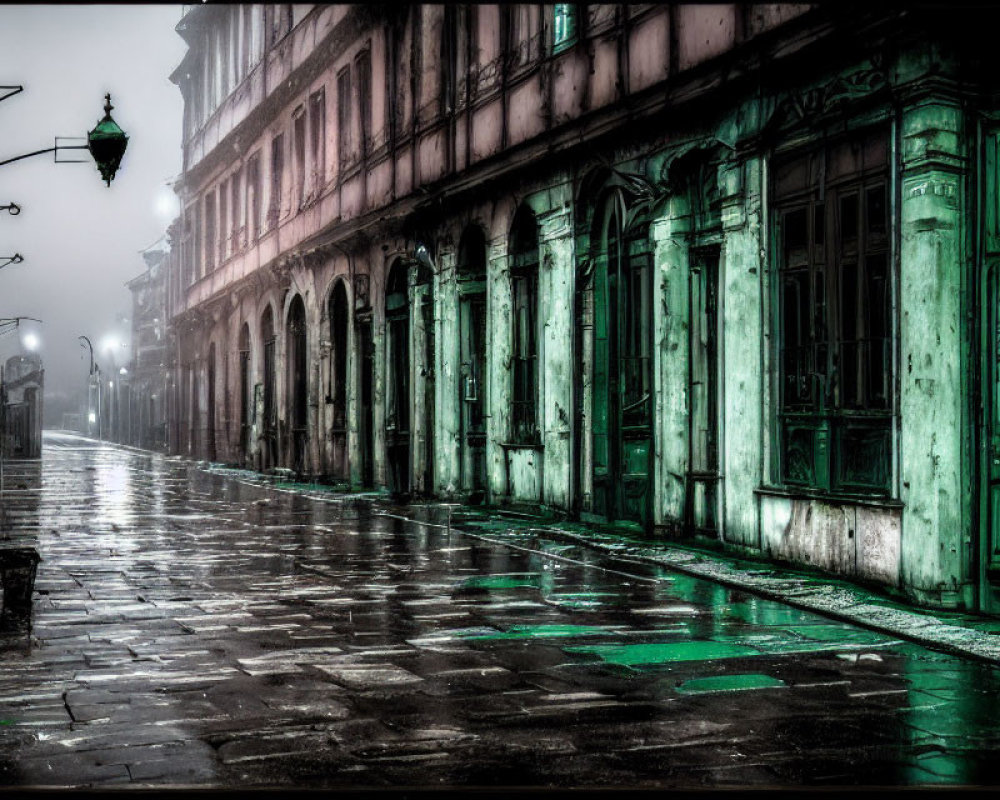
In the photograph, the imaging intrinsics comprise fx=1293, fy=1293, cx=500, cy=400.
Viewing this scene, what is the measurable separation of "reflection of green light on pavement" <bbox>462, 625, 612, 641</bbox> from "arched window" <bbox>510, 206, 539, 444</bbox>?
941cm

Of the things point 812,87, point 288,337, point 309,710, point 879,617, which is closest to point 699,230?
point 812,87

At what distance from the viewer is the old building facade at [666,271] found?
386 inches

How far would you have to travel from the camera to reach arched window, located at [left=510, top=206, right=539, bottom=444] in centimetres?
1823

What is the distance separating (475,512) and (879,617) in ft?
33.3

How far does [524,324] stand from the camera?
18.5m

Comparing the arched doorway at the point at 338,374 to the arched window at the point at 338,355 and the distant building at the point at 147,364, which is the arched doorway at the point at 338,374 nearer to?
the arched window at the point at 338,355

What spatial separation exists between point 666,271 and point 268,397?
20.1 m

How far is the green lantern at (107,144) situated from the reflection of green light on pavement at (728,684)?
1019cm

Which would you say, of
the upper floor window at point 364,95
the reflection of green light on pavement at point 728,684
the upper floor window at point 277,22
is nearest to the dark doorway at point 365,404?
the upper floor window at point 364,95

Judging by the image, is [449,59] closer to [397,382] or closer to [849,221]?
[397,382]

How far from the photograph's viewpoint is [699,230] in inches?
550

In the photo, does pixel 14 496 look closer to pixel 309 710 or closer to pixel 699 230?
pixel 699 230

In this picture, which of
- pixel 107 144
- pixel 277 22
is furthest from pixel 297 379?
pixel 107 144

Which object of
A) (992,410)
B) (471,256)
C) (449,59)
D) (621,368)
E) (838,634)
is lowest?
(838,634)
